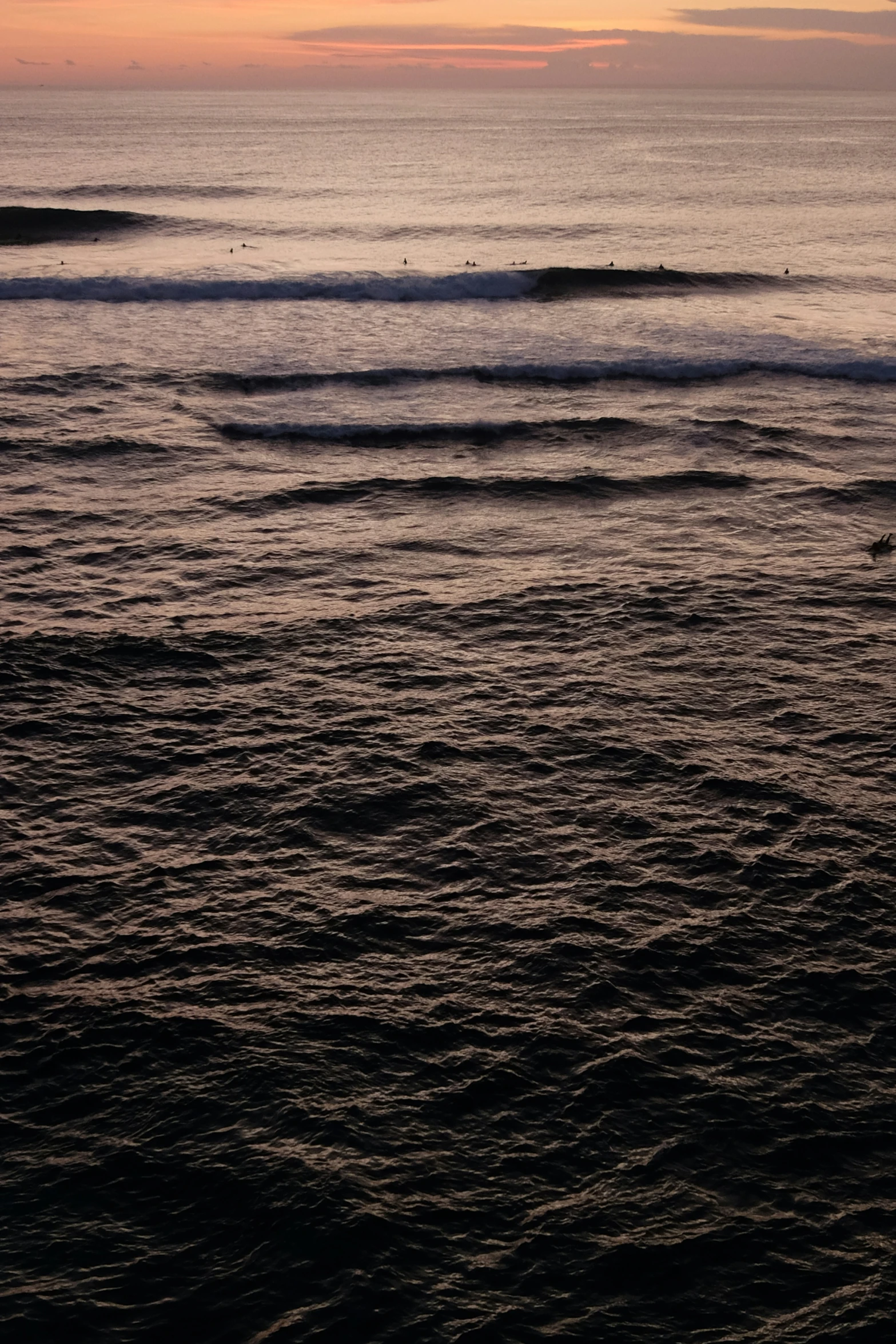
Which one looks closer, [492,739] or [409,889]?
[409,889]

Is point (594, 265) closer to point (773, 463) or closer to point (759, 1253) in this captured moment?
point (773, 463)

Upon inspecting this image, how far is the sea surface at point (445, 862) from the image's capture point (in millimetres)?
10773

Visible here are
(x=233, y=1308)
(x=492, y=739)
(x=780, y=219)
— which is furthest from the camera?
(x=780, y=219)

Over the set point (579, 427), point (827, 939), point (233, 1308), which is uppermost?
point (579, 427)

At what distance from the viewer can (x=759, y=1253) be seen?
10.7 m

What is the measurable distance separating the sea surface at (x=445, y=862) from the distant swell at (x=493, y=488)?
0.59 ft

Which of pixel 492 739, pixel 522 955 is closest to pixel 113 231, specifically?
pixel 492 739

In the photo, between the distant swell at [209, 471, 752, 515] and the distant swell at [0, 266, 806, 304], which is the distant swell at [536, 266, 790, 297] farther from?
the distant swell at [209, 471, 752, 515]

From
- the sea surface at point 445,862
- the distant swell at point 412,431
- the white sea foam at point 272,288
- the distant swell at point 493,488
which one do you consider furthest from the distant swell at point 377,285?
the distant swell at point 493,488

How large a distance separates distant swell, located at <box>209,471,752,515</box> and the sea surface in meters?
0.18

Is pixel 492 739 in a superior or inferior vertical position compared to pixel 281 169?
inferior

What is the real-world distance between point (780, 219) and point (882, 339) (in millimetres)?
43983

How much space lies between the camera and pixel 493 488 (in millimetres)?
30719

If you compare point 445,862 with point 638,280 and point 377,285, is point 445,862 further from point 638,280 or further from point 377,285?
point 638,280
